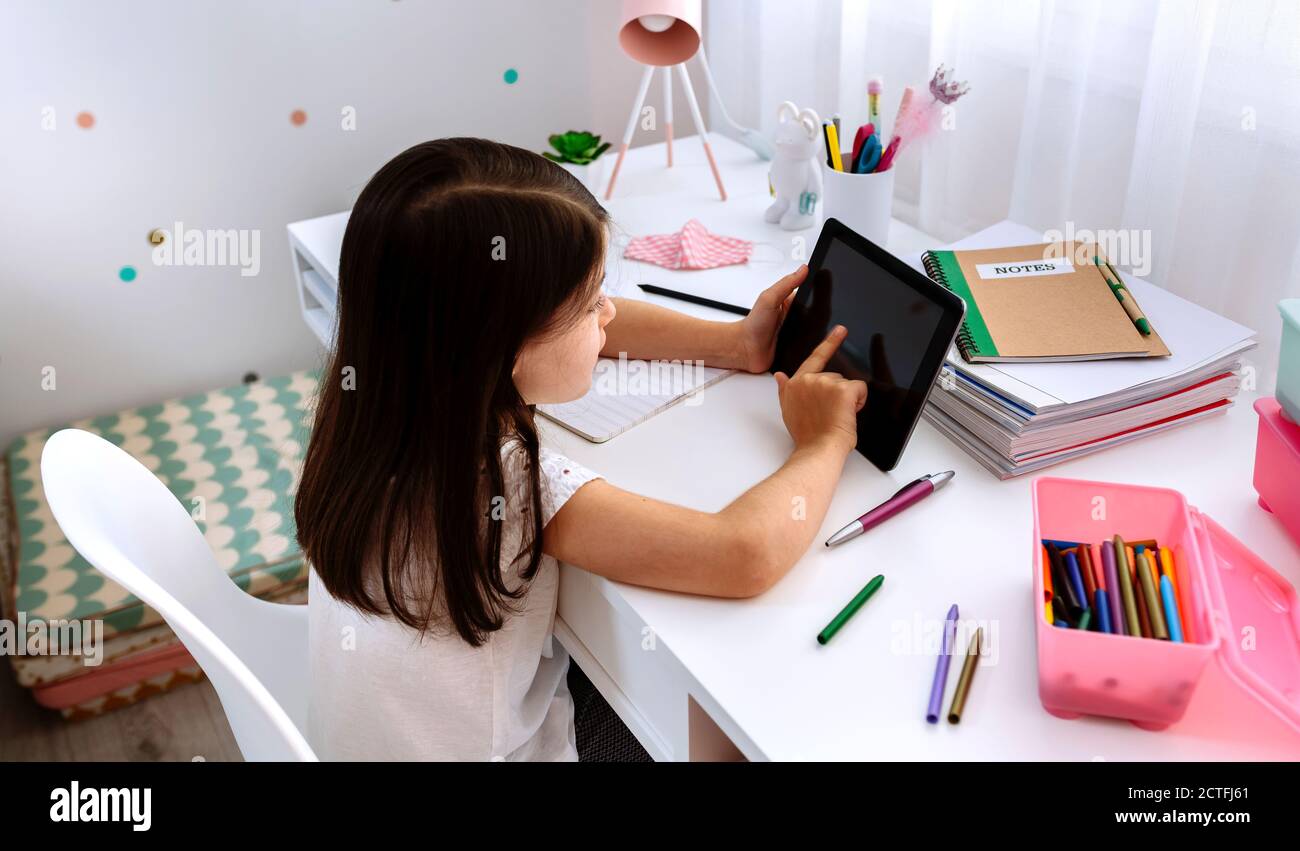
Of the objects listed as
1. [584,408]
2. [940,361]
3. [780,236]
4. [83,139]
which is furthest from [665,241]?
[83,139]

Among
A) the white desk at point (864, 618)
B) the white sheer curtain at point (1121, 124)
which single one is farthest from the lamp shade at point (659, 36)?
the white desk at point (864, 618)

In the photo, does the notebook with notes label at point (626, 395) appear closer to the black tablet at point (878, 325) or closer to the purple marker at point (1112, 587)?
the black tablet at point (878, 325)

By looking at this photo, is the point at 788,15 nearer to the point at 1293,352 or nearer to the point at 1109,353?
the point at 1109,353

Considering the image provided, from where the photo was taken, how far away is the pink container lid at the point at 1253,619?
2.23 ft

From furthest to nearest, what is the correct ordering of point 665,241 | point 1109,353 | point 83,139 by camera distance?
point 83,139
point 665,241
point 1109,353

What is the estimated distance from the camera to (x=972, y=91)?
1.40 m

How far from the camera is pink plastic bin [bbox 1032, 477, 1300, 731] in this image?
688 millimetres

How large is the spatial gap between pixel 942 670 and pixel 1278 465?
1.15 ft

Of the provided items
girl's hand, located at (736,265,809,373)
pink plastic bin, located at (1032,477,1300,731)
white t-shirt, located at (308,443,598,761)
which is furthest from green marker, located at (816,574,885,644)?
girl's hand, located at (736,265,809,373)

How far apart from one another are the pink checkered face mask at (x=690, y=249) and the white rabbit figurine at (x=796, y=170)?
0.08 m

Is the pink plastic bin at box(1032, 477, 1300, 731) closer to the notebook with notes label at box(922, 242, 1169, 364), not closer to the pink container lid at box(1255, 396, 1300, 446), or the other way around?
the pink container lid at box(1255, 396, 1300, 446)
